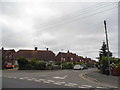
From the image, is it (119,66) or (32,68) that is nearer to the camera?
(119,66)

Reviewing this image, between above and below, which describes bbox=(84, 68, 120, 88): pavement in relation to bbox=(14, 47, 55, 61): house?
below

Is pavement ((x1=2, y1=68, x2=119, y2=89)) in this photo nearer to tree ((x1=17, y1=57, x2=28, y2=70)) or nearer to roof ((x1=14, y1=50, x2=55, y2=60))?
tree ((x1=17, y1=57, x2=28, y2=70))

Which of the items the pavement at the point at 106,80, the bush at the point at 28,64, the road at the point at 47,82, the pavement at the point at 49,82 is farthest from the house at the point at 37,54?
the pavement at the point at 106,80

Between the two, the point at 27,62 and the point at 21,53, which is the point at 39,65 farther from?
the point at 21,53

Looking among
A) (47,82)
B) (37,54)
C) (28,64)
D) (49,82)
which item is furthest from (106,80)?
Answer: (37,54)

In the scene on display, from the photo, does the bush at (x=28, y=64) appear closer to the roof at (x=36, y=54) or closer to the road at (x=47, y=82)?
the road at (x=47, y=82)

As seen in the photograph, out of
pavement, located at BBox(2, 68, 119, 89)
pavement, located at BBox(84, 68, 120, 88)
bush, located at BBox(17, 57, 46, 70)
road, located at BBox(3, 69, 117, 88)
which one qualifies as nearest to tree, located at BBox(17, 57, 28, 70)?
bush, located at BBox(17, 57, 46, 70)

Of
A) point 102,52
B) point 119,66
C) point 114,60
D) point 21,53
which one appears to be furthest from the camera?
point 21,53

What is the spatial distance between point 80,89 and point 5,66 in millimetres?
45511

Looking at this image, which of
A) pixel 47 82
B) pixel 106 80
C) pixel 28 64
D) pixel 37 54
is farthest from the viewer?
pixel 37 54

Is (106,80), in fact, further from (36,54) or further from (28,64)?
(36,54)

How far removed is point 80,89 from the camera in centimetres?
1171

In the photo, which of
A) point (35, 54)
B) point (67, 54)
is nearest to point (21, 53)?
point (35, 54)

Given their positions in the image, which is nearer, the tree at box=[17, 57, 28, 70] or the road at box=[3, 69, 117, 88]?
the road at box=[3, 69, 117, 88]
